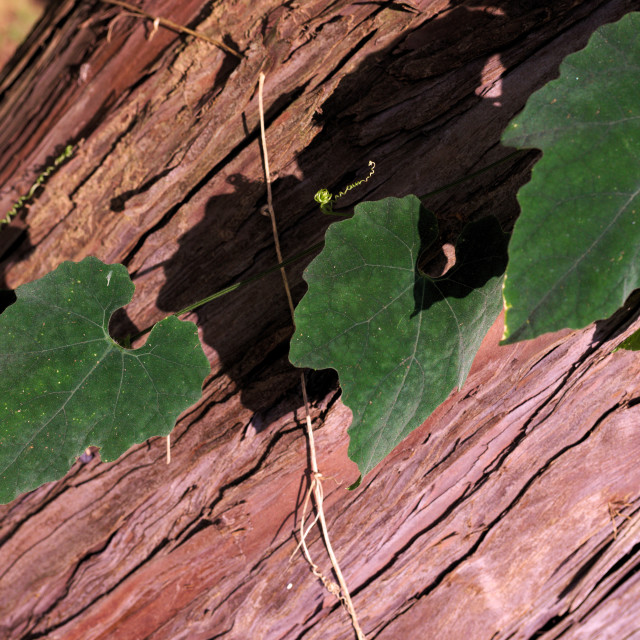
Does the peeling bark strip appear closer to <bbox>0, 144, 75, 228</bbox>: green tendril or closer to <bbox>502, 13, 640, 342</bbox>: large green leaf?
<bbox>0, 144, 75, 228</bbox>: green tendril

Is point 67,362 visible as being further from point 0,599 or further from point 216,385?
point 0,599

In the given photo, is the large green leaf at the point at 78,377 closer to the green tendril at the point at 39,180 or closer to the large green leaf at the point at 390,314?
the large green leaf at the point at 390,314

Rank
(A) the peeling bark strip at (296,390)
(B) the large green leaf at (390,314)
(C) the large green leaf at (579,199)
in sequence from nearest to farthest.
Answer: (C) the large green leaf at (579,199) → (B) the large green leaf at (390,314) → (A) the peeling bark strip at (296,390)

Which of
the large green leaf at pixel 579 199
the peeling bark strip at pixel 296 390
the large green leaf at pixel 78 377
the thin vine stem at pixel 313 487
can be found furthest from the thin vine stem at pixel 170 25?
the large green leaf at pixel 579 199

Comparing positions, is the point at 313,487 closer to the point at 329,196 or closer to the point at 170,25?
the point at 329,196

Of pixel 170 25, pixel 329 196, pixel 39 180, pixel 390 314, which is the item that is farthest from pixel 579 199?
pixel 39 180

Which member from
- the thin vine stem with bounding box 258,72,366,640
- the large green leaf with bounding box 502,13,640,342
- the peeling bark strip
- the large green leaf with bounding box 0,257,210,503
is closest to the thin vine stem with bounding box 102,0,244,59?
the peeling bark strip
